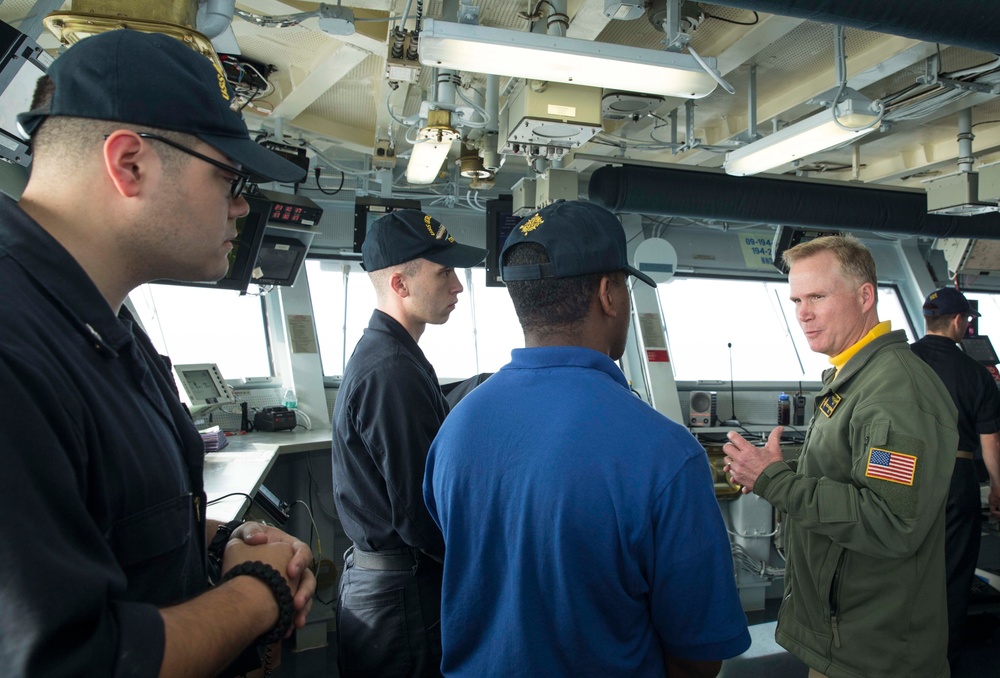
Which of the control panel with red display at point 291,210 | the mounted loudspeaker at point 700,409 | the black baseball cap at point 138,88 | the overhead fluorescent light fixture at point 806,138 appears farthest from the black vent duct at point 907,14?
the mounted loudspeaker at point 700,409

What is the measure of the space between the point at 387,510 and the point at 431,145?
2137 mm

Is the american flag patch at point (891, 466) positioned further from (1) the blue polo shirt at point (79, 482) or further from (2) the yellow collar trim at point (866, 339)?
(1) the blue polo shirt at point (79, 482)

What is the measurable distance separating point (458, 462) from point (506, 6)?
251cm

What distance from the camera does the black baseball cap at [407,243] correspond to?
1.92 metres

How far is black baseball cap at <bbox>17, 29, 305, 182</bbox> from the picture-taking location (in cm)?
81

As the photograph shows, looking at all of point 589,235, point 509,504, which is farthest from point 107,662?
point 589,235

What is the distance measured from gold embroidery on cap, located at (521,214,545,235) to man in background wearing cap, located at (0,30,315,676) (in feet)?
1.58

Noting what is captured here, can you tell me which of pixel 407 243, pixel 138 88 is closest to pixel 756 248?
pixel 407 243

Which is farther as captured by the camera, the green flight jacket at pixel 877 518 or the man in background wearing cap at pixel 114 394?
the green flight jacket at pixel 877 518

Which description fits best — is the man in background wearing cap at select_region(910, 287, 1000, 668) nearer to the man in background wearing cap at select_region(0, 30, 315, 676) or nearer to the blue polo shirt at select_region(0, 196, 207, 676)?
the man in background wearing cap at select_region(0, 30, 315, 676)

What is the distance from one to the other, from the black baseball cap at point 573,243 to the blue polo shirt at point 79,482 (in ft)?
2.22

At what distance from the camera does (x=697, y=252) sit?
642cm

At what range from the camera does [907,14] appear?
147 centimetres

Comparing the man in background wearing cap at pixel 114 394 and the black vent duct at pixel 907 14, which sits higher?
the black vent duct at pixel 907 14
